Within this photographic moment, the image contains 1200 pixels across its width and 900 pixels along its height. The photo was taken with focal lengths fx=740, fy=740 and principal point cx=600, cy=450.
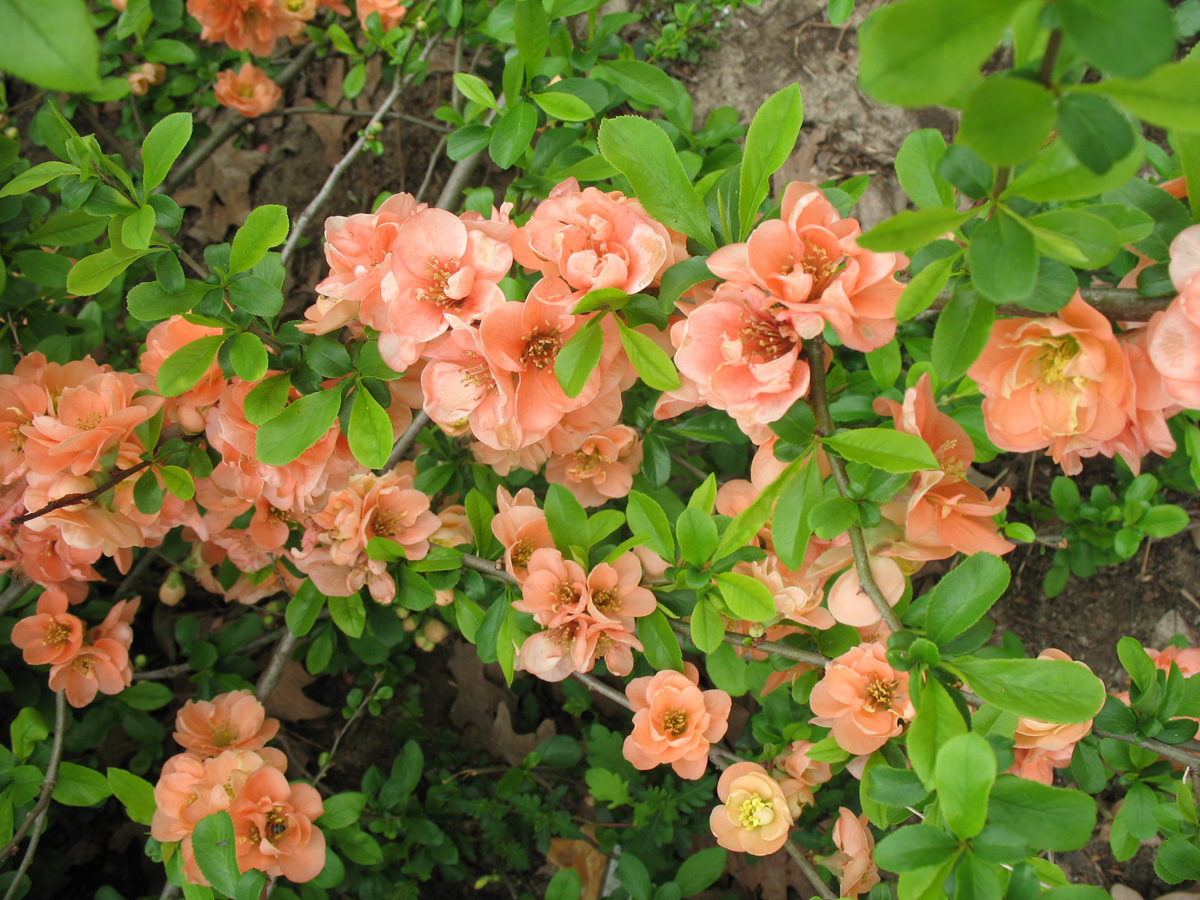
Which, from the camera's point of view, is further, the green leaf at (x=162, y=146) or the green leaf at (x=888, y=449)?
the green leaf at (x=162, y=146)

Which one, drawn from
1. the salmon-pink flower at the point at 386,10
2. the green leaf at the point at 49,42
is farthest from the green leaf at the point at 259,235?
the salmon-pink flower at the point at 386,10

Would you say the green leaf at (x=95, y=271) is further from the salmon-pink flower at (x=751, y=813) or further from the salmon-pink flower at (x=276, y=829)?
the salmon-pink flower at (x=751, y=813)

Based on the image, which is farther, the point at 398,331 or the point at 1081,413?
the point at 398,331

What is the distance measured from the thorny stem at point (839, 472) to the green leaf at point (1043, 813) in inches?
8.0

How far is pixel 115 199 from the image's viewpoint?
1007 mm

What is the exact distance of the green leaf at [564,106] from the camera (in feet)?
3.94

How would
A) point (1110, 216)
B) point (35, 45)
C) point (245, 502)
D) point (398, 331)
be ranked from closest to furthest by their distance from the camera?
point (35, 45) < point (1110, 216) < point (398, 331) < point (245, 502)

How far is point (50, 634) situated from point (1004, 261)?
1827mm

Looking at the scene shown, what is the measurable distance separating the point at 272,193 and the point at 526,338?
2462mm

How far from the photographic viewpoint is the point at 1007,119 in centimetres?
52

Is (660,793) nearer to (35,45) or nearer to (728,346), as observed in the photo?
(728,346)

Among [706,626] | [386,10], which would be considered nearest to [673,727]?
[706,626]

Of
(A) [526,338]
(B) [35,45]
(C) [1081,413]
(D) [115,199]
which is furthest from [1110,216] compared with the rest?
(D) [115,199]

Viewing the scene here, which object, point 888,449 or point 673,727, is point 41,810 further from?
point 888,449
